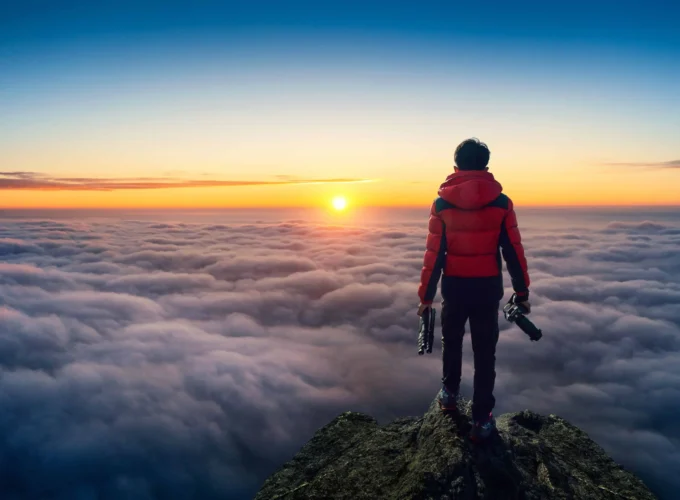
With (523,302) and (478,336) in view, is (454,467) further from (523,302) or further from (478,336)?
(523,302)

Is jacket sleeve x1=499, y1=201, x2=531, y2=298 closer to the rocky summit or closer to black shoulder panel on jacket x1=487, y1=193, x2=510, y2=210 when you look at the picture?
black shoulder panel on jacket x1=487, y1=193, x2=510, y2=210

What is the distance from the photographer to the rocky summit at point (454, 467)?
4.49 metres

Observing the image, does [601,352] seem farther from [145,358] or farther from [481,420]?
[145,358]

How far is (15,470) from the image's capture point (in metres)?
52.9

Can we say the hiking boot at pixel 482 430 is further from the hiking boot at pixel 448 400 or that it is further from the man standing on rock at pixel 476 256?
the hiking boot at pixel 448 400

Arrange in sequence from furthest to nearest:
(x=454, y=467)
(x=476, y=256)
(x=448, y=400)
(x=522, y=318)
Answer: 1. (x=448, y=400)
2. (x=522, y=318)
3. (x=476, y=256)
4. (x=454, y=467)

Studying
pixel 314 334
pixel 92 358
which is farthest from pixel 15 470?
pixel 314 334

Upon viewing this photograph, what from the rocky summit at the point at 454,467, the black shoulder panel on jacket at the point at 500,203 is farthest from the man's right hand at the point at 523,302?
the rocky summit at the point at 454,467

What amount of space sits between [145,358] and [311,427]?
2771 centimetres

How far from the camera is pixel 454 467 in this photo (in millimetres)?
4477

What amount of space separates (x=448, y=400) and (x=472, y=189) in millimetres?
2949

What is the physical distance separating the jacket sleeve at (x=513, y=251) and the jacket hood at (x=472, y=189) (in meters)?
0.37

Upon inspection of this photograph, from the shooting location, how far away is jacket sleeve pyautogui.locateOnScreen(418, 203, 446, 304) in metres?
4.90

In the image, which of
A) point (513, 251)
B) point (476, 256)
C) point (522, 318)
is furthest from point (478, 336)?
point (513, 251)
